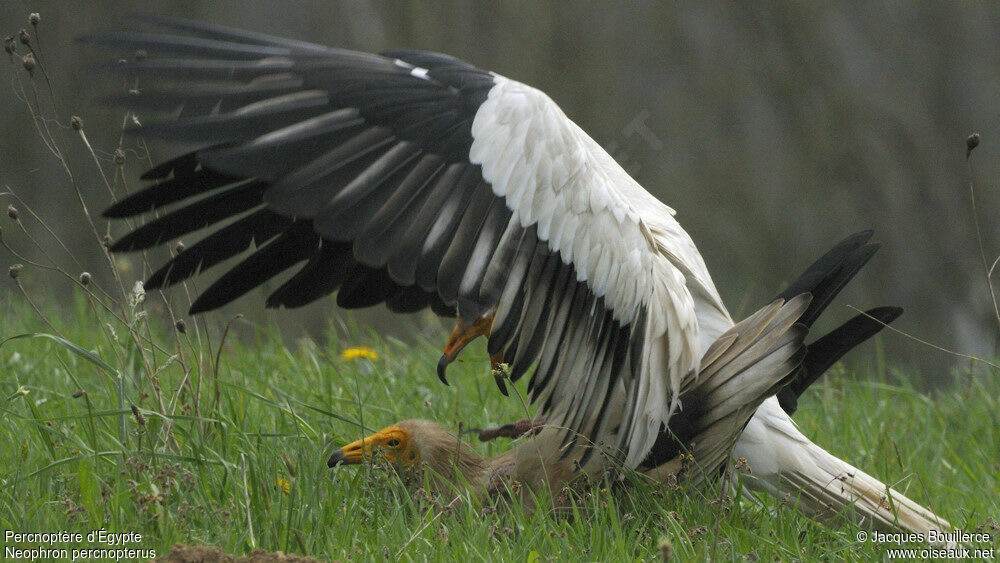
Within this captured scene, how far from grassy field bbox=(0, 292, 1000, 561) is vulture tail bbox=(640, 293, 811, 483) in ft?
0.43

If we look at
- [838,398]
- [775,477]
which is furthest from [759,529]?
[838,398]

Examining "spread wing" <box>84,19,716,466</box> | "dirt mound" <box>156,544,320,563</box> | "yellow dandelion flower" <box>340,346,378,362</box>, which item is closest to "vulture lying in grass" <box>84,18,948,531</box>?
"spread wing" <box>84,19,716,466</box>

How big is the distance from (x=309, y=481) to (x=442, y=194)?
2.86 ft

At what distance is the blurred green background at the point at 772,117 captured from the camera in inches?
264

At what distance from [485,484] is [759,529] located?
2.66 feet

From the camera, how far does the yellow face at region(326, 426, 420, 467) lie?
3.27 metres

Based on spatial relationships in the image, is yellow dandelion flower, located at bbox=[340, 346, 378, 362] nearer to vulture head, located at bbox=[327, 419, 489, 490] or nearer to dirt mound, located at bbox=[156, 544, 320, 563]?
vulture head, located at bbox=[327, 419, 489, 490]

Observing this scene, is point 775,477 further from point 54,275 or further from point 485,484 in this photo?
point 54,275

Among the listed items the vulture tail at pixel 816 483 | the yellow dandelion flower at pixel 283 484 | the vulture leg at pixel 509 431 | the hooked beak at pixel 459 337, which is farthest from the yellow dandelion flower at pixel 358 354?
the vulture tail at pixel 816 483

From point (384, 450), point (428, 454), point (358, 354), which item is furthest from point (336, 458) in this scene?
point (358, 354)

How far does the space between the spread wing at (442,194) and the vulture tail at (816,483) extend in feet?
1.28

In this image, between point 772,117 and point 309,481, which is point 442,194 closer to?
point 309,481

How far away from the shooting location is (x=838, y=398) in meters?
5.04

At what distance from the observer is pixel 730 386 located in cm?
309
